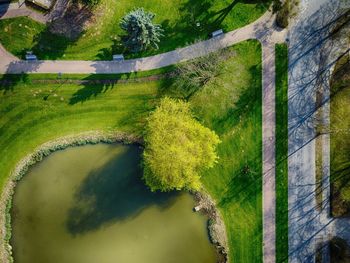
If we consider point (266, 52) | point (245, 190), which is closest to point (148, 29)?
point (266, 52)

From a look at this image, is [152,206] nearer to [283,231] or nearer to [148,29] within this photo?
[283,231]

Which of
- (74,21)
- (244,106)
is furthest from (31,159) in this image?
(244,106)

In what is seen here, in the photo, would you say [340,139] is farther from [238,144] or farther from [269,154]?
[238,144]

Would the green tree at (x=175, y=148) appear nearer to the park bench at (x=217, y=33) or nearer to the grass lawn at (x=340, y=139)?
the park bench at (x=217, y=33)

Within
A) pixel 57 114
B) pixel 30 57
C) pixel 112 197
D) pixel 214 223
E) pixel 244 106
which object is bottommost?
pixel 214 223

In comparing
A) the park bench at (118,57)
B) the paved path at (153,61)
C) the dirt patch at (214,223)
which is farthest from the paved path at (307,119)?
the park bench at (118,57)

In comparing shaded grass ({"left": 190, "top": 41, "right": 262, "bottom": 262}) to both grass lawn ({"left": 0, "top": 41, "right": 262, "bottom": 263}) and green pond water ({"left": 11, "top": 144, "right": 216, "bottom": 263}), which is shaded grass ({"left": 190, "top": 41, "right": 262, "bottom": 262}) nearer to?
grass lawn ({"left": 0, "top": 41, "right": 262, "bottom": 263})
